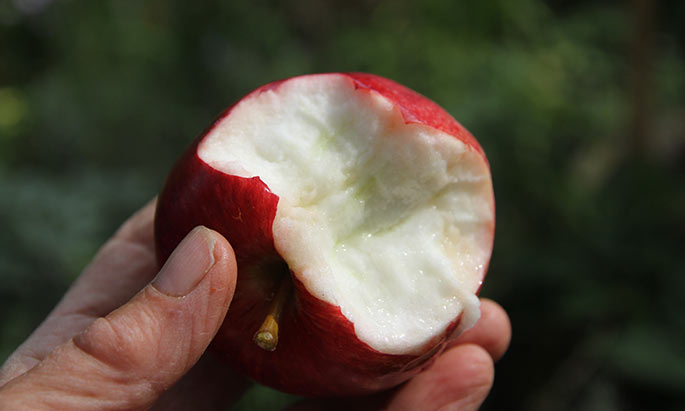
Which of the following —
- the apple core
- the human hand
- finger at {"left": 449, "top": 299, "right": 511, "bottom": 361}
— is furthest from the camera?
finger at {"left": 449, "top": 299, "right": 511, "bottom": 361}

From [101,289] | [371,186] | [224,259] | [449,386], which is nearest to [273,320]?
[224,259]

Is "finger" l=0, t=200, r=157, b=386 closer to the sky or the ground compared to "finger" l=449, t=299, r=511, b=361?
closer to the sky

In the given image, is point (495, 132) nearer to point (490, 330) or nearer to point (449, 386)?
point (490, 330)

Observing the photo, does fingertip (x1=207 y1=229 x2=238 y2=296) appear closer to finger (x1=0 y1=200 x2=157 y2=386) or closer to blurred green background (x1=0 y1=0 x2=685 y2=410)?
finger (x1=0 y1=200 x2=157 y2=386)

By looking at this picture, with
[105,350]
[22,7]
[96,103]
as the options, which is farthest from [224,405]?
[22,7]

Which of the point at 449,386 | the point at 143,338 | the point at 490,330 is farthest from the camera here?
the point at 490,330

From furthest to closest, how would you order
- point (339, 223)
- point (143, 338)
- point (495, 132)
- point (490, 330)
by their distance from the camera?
1. point (495, 132)
2. point (490, 330)
3. point (339, 223)
4. point (143, 338)

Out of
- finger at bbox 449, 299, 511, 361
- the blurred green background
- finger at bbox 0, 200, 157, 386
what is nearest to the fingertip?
finger at bbox 0, 200, 157, 386
